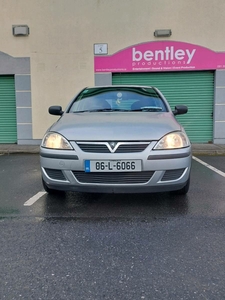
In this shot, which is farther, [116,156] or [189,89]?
[189,89]

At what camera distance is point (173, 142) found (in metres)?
3.38

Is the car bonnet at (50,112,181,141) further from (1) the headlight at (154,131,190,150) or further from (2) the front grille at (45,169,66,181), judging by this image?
(2) the front grille at (45,169,66,181)

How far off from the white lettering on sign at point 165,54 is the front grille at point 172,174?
629cm

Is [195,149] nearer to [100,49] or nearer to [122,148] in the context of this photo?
[100,49]

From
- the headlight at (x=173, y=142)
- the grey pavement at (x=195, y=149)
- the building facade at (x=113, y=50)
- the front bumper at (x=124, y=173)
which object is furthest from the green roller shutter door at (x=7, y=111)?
the headlight at (x=173, y=142)

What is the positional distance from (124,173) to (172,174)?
0.57 meters

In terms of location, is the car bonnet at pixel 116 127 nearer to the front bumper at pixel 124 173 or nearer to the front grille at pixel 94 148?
the front grille at pixel 94 148

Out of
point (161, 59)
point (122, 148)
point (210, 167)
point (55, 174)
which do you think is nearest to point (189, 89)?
point (161, 59)

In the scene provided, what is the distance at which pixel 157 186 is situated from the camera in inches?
130

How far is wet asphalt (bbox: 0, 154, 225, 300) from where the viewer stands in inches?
81.4

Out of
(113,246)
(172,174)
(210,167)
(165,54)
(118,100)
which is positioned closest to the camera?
(113,246)

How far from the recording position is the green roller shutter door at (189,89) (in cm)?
909

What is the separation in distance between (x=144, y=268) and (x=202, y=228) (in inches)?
39.5

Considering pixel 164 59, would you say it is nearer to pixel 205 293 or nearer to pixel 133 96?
pixel 133 96
